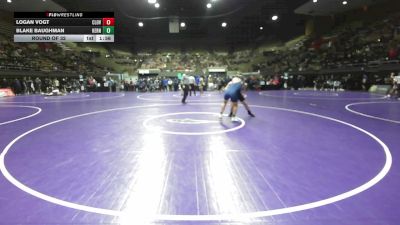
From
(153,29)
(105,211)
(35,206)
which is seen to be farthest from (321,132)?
(153,29)

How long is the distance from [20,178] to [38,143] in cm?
232

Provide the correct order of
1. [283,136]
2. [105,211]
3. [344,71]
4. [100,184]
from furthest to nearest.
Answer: [344,71]
[283,136]
[100,184]
[105,211]

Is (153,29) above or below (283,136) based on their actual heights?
above

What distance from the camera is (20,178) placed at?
407 centimetres

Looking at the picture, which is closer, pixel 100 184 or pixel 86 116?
pixel 100 184

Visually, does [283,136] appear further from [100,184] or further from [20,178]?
[20,178]
